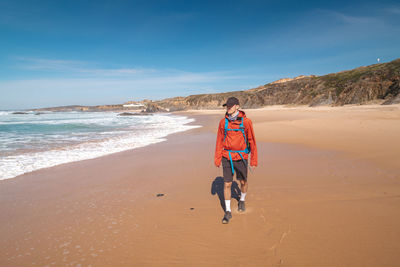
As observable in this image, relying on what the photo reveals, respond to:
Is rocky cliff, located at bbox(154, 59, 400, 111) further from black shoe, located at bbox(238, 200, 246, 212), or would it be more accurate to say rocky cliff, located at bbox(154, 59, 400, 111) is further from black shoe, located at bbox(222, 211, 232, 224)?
black shoe, located at bbox(222, 211, 232, 224)

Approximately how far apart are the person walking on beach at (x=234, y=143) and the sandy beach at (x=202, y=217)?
571mm

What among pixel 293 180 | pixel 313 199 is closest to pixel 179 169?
pixel 293 180

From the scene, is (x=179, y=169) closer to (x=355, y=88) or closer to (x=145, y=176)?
(x=145, y=176)

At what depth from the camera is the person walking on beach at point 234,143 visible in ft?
11.4

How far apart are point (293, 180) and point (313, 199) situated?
3.34ft

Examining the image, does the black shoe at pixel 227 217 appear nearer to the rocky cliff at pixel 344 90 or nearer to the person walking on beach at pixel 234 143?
the person walking on beach at pixel 234 143

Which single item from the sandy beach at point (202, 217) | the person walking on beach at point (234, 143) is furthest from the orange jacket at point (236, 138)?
the sandy beach at point (202, 217)

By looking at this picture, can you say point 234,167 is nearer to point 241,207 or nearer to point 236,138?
point 236,138

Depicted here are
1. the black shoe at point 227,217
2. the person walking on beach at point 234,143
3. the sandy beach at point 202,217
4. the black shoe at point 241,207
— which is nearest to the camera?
the sandy beach at point 202,217

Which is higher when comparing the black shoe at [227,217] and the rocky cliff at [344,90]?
the rocky cliff at [344,90]


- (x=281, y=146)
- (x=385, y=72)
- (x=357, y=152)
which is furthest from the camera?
(x=385, y=72)

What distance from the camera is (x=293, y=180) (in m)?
4.90

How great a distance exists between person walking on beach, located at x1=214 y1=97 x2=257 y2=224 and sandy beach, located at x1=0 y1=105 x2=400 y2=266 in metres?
0.57

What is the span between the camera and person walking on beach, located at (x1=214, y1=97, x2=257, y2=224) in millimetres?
3486
